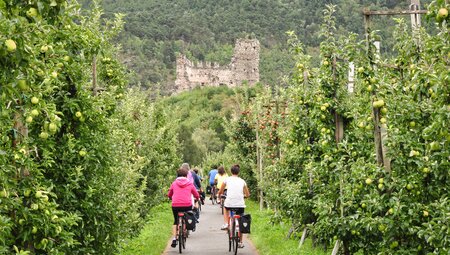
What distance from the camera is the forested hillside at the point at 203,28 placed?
429 ft

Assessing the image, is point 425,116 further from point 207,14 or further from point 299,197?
point 207,14

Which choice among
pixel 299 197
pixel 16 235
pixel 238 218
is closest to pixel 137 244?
pixel 238 218

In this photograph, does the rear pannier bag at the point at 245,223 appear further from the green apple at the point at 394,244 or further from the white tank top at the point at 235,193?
the green apple at the point at 394,244

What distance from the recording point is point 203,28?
158375 mm

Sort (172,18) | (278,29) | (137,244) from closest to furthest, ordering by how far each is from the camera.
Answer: (137,244) < (278,29) < (172,18)

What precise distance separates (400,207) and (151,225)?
13.7 m

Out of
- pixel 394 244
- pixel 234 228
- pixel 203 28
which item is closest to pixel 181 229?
pixel 234 228

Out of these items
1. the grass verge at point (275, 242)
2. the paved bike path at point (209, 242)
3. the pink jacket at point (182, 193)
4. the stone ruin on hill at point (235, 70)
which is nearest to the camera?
the grass verge at point (275, 242)

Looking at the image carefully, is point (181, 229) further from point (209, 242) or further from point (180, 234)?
point (209, 242)

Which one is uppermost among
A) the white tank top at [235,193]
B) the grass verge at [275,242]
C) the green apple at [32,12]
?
the green apple at [32,12]

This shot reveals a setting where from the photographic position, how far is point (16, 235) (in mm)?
6730

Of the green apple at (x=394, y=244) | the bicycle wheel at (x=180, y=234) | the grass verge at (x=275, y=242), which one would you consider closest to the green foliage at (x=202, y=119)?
the grass verge at (x=275, y=242)

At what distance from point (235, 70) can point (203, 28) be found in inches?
1423

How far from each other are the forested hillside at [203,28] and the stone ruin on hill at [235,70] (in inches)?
163
